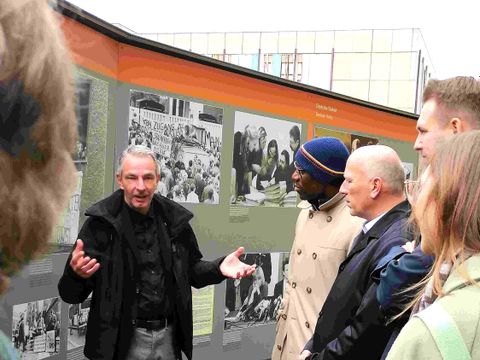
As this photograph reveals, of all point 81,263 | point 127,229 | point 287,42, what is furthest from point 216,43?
point 81,263

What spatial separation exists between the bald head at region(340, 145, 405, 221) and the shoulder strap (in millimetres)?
1399

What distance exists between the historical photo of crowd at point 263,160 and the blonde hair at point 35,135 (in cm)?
394

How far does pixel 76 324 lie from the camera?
337 cm

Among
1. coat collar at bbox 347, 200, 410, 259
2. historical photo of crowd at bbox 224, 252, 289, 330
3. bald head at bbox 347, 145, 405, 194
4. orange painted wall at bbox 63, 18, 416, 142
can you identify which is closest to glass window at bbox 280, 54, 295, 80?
orange painted wall at bbox 63, 18, 416, 142

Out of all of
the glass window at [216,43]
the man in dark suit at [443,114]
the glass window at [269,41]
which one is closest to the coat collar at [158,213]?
the man in dark suit at [443,114]

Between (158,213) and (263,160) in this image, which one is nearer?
(158,213)

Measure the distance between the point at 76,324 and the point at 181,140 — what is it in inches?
61.8

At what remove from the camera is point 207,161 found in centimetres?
439

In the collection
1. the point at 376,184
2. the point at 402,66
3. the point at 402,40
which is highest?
the point at 402,40

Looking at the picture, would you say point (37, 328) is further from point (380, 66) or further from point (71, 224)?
point (380, 66)

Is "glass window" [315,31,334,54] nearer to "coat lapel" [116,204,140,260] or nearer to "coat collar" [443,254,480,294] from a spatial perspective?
"coat lapel" [116,204,140,260]

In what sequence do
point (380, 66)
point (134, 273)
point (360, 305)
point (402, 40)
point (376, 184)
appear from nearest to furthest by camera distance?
point (360, 305) < point (376, 184) < point (134, 273) < point (402, 40) < point (380, 66)

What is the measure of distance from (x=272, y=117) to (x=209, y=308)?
1.86 meters

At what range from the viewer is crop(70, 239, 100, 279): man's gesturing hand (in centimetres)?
274
